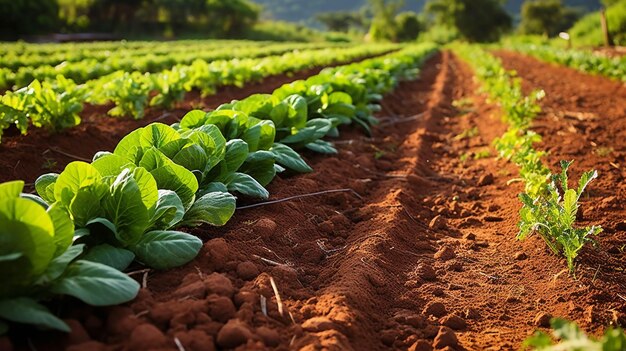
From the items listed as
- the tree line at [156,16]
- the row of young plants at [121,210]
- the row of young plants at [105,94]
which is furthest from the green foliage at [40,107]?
the tree line at [156,16]

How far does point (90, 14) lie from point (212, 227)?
2103 inches

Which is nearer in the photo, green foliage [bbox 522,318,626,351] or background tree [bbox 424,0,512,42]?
green foliage [bbox 522,318,626,351]

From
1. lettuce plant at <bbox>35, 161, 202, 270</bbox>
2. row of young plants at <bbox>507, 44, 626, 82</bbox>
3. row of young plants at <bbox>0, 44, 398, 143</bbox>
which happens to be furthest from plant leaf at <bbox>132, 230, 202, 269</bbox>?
row of young plants at <bbox>507, 44, 626, 82</bbox>

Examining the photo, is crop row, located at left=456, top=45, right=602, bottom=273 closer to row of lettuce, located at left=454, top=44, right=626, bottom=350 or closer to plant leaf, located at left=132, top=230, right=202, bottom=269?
→ row of lettuce, located at left=454, top=44, right=626, bottom=350

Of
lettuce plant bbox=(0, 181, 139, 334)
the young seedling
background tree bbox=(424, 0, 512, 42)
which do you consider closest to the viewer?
lettuce plant bbox=(0, 181, 139, 334)

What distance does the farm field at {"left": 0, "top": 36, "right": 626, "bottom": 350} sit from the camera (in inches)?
77.7

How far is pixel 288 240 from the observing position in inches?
124

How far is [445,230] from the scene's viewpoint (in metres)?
3.76

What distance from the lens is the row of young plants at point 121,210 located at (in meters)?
1.84

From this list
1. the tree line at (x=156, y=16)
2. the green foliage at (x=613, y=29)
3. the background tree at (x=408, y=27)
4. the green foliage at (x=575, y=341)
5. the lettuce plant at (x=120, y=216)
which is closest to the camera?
the green foliage at (x=575, y=341)

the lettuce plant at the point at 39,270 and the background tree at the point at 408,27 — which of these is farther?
the background tree at the point at 408,27

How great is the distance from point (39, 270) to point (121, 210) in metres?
0.49

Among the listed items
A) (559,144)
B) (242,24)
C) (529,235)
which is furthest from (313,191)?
(242,24)

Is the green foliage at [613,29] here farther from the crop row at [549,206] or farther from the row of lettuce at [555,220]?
the row of lettuce at [555,220]
